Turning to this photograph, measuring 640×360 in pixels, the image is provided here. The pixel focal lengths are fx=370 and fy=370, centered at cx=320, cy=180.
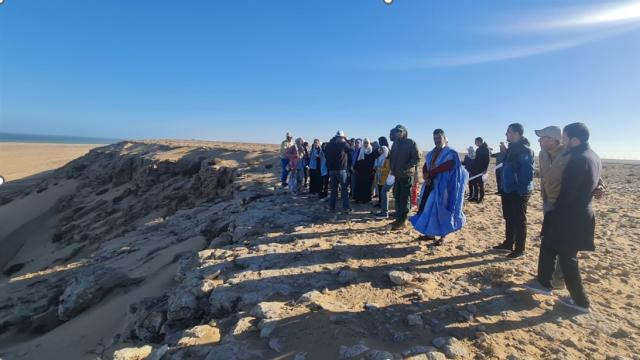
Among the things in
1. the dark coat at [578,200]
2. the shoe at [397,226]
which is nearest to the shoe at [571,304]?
the dark coat at [578,200]

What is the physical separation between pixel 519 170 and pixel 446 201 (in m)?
1.11

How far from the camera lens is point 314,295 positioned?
4207 mm

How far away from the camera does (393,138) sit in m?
6.82

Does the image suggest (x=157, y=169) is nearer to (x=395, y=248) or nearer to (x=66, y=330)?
→ (x=66, y=330)

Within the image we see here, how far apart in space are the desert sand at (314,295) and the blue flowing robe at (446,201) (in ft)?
1.27

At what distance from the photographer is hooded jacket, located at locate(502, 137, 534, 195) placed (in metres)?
5.36

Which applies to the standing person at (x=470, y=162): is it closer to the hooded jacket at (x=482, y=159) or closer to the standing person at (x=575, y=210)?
the hooded jacket at (x=482, y=159)

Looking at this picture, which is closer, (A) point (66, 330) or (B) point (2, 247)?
(A) point (66, 330)

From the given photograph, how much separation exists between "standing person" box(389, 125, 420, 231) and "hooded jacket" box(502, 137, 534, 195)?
149cm

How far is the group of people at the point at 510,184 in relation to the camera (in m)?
3.93

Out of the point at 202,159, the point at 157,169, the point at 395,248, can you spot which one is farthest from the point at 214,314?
the point at 157,169

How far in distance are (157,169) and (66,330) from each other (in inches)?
548

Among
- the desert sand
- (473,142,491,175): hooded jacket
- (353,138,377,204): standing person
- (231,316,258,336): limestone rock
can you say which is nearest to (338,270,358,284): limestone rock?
the desert sand

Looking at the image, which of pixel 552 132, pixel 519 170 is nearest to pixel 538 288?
pixel 519 170
